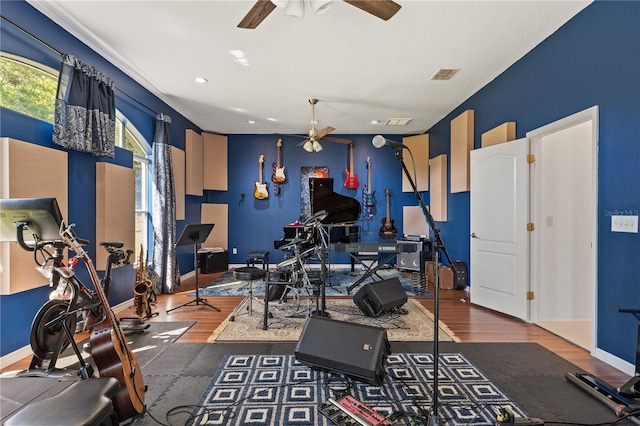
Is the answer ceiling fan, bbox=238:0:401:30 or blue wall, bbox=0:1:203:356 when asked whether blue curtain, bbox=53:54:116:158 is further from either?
ceiling fan, bbox=238:0:401:30

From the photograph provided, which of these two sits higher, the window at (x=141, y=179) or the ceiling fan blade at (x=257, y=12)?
the ceiling fan blade at (x=257, y=12)

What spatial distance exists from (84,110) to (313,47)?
7.78ft

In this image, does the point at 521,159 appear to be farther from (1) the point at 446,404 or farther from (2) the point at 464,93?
(1) the point at 446,404

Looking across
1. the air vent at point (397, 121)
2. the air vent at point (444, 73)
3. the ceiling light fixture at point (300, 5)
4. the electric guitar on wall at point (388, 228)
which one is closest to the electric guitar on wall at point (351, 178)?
the electric guitar on wall at point (388, 228)

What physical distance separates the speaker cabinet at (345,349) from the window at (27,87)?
3.02m

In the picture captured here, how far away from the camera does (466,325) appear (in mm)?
3348

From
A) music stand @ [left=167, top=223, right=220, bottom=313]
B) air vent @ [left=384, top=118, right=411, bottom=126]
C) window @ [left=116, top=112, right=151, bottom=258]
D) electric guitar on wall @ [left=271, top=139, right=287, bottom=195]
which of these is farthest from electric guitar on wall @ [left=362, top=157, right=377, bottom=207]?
window @ [left=116, top=112, right=151, bottom=258]

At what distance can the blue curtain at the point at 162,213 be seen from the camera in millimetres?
4523

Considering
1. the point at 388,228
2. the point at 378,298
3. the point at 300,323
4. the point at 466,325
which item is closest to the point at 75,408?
the point at 300,323

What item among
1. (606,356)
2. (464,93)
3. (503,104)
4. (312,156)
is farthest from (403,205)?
(606,356)

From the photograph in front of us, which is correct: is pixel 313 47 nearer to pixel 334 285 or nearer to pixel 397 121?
pixel 397 121

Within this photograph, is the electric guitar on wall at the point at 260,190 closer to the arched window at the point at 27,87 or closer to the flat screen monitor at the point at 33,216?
the arched window at the point at 27,87

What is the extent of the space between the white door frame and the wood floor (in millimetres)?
227

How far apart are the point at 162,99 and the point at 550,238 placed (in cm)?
568
